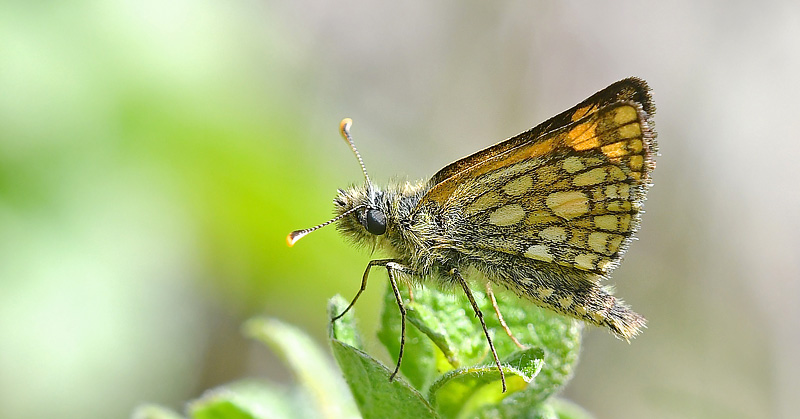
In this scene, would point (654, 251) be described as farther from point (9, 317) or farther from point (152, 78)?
point (9, 317)

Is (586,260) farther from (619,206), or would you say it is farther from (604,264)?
(619,206)

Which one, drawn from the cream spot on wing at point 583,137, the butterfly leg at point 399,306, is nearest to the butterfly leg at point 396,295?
the butterfly leg at point 399,306

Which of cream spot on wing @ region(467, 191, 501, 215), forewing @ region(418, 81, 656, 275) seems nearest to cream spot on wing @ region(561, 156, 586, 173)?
forewing @ region(418, 81, 656, 275)

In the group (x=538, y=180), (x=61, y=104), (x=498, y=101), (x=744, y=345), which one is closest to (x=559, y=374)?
(x=538, y=180)

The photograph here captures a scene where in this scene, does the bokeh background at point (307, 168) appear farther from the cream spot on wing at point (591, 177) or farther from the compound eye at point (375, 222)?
the cream spot on wing at point (591, 177)

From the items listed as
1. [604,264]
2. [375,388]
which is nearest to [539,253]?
[604,264]

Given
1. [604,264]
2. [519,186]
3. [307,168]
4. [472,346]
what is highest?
[307,168]

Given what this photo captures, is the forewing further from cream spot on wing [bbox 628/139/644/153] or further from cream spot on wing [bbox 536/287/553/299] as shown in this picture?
cream spot on wing [bbox 536/287/553/299]
